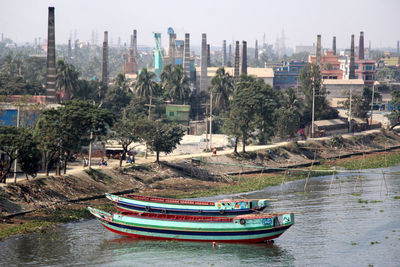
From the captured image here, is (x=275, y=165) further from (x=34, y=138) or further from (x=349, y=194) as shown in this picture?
(x=34, y=138)

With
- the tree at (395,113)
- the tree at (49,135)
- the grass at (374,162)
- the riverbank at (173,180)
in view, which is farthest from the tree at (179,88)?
the tree at (49,135)

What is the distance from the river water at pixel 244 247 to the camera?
41.1 m

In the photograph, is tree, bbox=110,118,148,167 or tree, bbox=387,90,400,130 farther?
tree, bbox=387,90,400,130

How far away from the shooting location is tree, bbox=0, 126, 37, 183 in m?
50.7

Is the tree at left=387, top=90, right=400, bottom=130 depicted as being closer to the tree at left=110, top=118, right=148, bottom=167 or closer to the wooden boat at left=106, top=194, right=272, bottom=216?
the tree at left=110, top=118, right=148, bottom=167

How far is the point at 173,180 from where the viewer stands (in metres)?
69.1

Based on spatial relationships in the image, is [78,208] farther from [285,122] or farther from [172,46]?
[172,46]

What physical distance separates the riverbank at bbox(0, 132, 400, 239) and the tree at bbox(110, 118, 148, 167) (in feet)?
10.2

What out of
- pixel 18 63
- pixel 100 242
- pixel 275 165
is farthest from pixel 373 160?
pixel 18 63

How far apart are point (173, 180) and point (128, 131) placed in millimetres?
7818

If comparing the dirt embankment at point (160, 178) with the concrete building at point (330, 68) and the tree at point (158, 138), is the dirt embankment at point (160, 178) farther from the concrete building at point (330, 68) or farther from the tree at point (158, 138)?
the concrete building at point (330, 68)

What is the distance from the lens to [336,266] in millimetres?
40469

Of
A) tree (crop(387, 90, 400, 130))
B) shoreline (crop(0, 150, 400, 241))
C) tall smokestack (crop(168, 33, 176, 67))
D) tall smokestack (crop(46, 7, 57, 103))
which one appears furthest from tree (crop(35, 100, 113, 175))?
tall smokestack (crop(168, 33, 176, 67))

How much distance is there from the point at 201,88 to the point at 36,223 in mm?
97070
